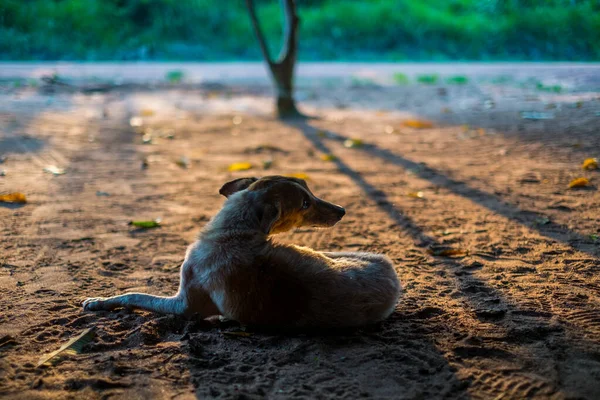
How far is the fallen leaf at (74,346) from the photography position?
3.29m

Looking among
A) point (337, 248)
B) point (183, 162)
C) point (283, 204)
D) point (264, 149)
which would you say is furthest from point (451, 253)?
point (264, 149)

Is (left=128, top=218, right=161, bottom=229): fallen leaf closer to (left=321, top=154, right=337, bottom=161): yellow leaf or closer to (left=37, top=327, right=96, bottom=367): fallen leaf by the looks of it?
(left=37, top=327, right=96, bottom=367): fallen leaf

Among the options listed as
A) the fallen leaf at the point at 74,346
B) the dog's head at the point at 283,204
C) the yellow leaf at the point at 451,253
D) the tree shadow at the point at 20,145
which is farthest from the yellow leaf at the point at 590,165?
the tree shadow at the point at 20,145

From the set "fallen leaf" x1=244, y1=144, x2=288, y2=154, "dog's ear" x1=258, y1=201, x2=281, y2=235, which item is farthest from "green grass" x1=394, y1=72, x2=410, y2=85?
"dog's ear" x1=258, y1=201, x2=281, y2=235

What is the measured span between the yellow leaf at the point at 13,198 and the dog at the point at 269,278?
2794 millimetres

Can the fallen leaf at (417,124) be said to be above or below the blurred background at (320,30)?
below

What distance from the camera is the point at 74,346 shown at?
343cm

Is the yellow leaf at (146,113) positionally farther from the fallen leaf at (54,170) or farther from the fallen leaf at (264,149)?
the fallen leaf at (54,170)

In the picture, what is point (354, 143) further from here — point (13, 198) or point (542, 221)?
point (13, 198)

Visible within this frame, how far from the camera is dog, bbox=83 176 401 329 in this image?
3529 millimetres

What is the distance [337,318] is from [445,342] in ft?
2.01

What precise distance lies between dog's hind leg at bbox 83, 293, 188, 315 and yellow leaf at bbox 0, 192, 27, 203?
2.78m

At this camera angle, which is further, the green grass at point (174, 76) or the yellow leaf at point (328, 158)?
the green grass at point (174, 76)

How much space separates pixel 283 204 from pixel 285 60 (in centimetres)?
881
